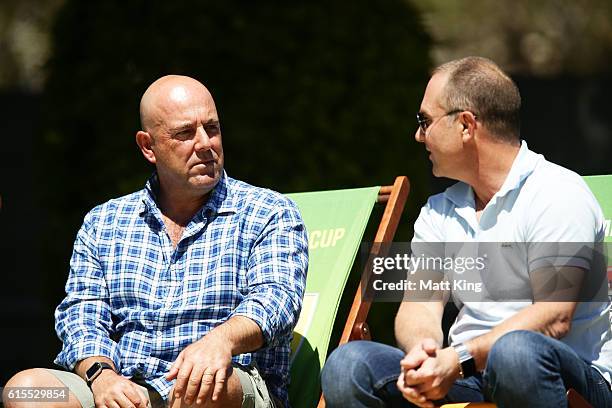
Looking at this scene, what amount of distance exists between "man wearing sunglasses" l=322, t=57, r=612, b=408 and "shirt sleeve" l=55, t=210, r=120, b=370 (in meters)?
0.86

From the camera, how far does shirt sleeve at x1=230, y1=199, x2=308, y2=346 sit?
3428 mm

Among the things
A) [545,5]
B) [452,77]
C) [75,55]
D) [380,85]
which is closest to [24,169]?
[75,55]

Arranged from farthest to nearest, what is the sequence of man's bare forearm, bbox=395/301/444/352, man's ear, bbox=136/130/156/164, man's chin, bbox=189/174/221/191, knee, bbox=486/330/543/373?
man's ear, bbox=136/130/156/164 < man's chin, bbox=189/174/221/191 < man's bare forearm, bbox=395/301/444/352 < knee, bbox=486/330/543/373

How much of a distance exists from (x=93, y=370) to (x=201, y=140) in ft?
2.92

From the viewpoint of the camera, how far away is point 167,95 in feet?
12.4

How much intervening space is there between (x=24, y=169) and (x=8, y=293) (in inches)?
59.5

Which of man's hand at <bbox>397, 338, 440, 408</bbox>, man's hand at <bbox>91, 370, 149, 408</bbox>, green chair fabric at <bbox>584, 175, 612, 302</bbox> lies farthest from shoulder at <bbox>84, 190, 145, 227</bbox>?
green chair fabric at <bbox>584, 175, 612, 302</bbox>

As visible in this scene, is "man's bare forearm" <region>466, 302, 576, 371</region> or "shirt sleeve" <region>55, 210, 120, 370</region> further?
"shirt sleeve" <region>55, 210, 120, 370</region>

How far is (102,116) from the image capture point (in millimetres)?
6996

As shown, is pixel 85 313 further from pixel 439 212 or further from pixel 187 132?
pixel 439 212

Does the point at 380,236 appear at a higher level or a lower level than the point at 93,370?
higher

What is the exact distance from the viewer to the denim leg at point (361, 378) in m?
3.23

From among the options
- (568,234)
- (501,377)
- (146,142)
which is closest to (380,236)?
(146,142)

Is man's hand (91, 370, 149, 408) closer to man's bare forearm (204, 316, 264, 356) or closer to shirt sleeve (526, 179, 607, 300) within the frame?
man's bare forearm (204, 316, 264, 356)
